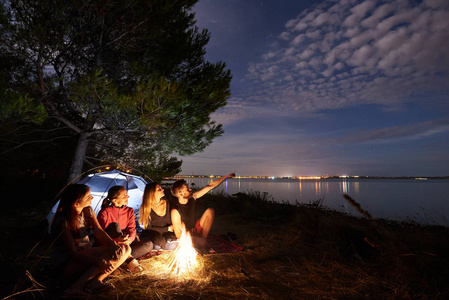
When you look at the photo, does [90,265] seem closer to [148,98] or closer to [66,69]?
[148,98]

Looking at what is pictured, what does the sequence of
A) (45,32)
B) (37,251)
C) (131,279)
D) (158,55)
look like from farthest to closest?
(158,55) < (45,32) < (37,251) < (131,279)

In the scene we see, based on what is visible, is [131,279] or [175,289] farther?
[131,279]

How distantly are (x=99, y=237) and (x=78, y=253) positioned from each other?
0.40m

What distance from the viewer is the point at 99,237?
3.11m

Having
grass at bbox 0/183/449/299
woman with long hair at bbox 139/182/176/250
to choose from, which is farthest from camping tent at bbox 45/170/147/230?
woman with long hair at bbox 139/182/176/250

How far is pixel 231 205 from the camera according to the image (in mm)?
10531

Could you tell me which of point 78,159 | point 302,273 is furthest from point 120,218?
point 78,159

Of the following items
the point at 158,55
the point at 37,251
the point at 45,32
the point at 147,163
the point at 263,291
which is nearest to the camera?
the point at 263,291

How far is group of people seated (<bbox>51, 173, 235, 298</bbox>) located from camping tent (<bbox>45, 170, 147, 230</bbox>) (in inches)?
87.0

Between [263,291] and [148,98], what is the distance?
16.7 ft

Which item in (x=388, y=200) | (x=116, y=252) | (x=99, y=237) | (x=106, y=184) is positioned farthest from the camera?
(x=388, y=200)

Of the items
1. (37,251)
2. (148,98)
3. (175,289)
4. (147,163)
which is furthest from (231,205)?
(175,289)

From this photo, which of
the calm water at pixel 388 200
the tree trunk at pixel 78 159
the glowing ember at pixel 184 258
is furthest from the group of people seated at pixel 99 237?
the tree trunk at pixel 78 159

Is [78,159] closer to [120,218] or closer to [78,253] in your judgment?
[120,218]
